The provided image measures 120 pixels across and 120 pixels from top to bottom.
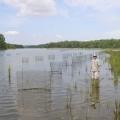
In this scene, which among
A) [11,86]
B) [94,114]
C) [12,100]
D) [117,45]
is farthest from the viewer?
[117,45]

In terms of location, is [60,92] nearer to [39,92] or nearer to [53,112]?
[39,92]

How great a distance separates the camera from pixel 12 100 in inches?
714

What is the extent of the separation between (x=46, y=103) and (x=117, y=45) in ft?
424

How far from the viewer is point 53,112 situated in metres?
15.0

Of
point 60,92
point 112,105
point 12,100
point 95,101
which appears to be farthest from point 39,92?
point 112,105

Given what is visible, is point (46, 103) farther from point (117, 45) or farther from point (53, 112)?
point (117, 45)

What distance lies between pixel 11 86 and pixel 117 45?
405 ft

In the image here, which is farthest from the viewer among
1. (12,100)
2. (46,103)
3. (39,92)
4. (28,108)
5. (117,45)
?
(117,45)

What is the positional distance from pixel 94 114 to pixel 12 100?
5417 millimetres

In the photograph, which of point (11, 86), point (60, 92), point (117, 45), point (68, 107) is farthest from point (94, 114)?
point (117, 45)

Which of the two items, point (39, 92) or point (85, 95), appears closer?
point (85, 95)

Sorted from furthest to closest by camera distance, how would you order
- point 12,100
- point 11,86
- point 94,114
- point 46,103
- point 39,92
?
1. point 11,86
2. point 39,92
3. point 12,100
4. point 46,103
5. point 94,114

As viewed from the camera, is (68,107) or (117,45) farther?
(117,45)

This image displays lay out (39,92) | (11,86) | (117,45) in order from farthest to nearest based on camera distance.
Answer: (117,45) → (11,86) → (39,92)
